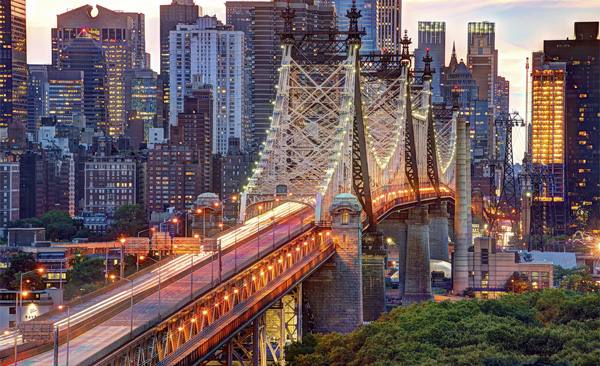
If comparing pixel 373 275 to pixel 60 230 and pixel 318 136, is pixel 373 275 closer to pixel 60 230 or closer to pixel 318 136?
pixel 318 136

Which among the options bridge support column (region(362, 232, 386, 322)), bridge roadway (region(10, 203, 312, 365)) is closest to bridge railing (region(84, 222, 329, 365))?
bridge roadway (region(10, 203, 312, 365))

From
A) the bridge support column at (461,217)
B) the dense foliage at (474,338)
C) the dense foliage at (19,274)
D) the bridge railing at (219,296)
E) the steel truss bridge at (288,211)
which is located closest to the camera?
the bridge railing at (219,296)

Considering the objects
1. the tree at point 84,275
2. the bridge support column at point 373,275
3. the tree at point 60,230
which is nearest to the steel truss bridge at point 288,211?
the bridge support column at point 373,275

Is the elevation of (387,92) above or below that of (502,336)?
above

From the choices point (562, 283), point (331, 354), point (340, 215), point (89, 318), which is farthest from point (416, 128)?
point (89, 318)

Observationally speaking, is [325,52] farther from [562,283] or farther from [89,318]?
[89,318]

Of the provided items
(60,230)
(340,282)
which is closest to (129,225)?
(60,230)

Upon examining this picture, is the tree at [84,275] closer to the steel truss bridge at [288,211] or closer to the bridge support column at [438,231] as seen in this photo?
the steel truss bridge at [288,211]
